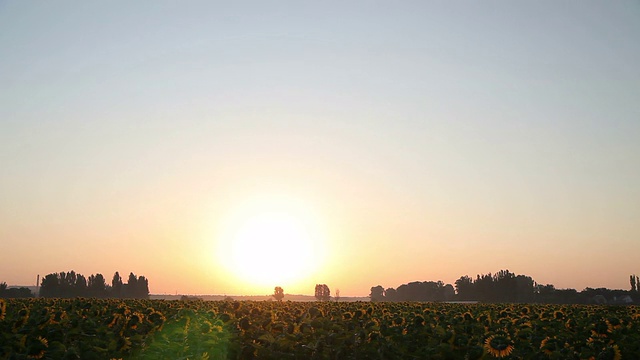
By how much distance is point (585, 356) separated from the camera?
16328 millimetres

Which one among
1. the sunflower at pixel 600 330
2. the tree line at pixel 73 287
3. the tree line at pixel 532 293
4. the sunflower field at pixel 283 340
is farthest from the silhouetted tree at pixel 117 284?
the sunflower at pixel 600 330

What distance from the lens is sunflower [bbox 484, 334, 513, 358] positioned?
1745cm

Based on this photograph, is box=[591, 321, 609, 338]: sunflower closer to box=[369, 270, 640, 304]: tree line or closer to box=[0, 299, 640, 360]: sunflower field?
box=[0, 299, 640, 360]: sunflower field

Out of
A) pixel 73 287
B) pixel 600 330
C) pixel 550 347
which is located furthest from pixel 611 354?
pixel 73 287

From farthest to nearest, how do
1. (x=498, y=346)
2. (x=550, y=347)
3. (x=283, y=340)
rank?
(x=283, y=340)
(x=498, y=346)
(x=550, y=347)

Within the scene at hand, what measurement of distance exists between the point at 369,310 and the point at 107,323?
46.6ft

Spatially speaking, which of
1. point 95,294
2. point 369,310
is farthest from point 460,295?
point 369,310

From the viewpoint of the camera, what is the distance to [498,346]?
57.8 ft

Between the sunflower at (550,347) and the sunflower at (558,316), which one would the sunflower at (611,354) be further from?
the sunflower at (558,316)

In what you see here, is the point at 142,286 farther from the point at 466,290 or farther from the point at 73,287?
the point at 466,290

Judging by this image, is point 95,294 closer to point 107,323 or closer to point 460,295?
point 460,295

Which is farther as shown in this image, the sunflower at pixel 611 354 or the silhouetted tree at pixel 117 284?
the silhouetted tree at pixel 117 284

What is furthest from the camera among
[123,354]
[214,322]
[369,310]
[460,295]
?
[460,295]

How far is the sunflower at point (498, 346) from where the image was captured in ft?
57.3
